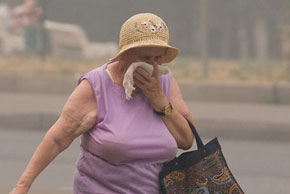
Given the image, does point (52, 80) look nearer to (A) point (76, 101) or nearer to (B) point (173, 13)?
(B) point (173, 13)

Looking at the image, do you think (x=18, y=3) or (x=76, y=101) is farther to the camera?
(x=18, y=3)

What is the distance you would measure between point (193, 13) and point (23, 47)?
3077mm

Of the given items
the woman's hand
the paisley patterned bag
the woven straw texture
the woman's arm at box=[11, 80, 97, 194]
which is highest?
the woven straw texture

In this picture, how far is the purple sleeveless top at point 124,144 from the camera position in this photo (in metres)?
3.88

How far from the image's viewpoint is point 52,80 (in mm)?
14094

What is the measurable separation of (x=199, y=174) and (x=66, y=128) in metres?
0.55

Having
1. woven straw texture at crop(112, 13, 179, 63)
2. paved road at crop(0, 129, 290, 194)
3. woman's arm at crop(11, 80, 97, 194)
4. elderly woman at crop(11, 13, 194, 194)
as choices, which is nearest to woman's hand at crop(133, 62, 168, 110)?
elderly woman at crop(11, 13, 194, 194)

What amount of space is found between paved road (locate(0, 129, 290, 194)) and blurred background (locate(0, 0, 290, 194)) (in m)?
0.02

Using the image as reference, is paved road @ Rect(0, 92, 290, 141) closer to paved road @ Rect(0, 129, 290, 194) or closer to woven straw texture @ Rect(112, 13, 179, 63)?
paved road @ Rect(0, 129, 290, 194)

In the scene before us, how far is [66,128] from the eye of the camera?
3.94 meters

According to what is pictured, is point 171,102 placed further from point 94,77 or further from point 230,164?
point 230,164

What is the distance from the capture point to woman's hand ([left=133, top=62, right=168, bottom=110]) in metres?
3.87

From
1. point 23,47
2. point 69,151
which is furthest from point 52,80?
point 69,151

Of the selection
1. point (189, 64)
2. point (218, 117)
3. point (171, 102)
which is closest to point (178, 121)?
point (171, 102)
